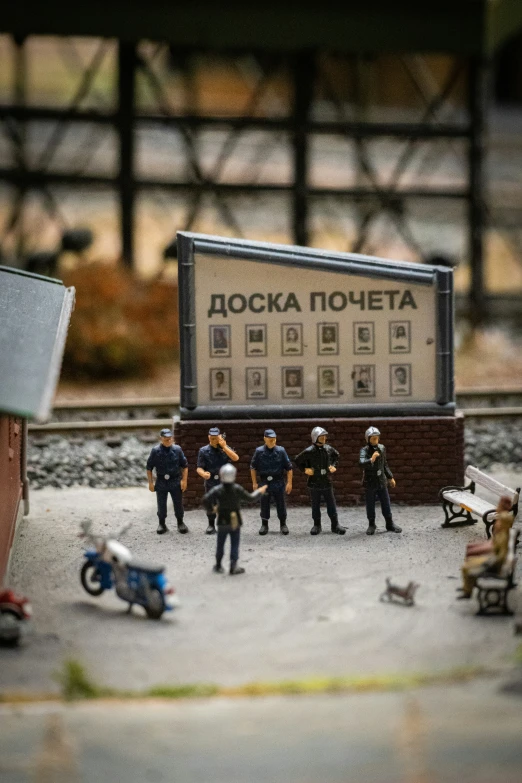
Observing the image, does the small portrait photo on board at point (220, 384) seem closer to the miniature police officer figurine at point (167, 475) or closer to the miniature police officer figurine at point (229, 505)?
the miniature police officer figurine at point (167, 475)

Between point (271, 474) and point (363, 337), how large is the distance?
2.84m

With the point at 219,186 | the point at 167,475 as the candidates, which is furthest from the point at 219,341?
the point at 219,186

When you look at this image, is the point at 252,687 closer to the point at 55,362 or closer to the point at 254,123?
the point at 55,362

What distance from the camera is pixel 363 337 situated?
1661cm

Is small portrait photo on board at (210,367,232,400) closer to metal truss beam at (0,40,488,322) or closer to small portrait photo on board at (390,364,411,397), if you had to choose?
small portrait photo on board at (390,364,411,397)

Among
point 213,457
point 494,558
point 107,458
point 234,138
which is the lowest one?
point 494,558

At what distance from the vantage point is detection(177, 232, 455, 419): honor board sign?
53.4 feet

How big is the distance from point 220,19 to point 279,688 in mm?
17186

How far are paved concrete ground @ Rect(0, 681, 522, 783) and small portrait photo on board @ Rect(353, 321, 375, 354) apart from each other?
7.01m

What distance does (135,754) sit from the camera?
30.4 ft

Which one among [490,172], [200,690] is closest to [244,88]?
[490,172]

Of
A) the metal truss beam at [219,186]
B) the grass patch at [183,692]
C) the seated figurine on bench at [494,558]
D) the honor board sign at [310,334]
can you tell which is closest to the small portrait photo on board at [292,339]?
the honor board sign at [310,334]

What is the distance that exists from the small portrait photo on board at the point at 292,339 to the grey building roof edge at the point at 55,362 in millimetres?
3095

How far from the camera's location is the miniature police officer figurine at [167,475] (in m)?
15.0
